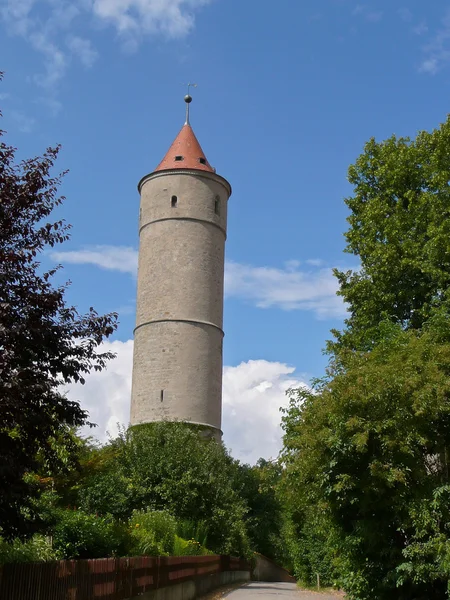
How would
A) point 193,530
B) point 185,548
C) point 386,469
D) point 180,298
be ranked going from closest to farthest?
point 386,469, point 185,548, point 193,530, point 180,298

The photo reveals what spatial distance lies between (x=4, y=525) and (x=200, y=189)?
35633 millimetres

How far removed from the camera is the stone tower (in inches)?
1519

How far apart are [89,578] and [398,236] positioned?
1418 centimetres

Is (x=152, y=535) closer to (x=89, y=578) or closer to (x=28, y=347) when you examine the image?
(x=89, y=578)

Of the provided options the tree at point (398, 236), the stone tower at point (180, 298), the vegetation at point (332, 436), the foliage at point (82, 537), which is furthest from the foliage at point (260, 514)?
the foliage at point (82, 537)

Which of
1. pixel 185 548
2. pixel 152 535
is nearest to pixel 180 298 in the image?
pixel 185 548

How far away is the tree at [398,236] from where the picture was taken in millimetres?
20344

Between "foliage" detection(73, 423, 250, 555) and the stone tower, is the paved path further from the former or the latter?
the stone tower

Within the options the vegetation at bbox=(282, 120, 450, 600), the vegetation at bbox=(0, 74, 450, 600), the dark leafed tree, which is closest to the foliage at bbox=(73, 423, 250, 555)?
the vegetation at bbox=(0, 74, 450, 600)

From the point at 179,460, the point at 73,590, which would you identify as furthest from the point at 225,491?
the point at 73,590

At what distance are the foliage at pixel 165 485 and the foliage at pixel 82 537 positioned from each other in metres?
12.3

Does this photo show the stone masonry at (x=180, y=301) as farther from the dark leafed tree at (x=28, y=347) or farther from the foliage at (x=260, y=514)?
the dark leafed tree at (x=28, y=347)

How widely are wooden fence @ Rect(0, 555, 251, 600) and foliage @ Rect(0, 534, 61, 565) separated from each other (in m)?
0.28

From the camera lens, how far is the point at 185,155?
143ft
